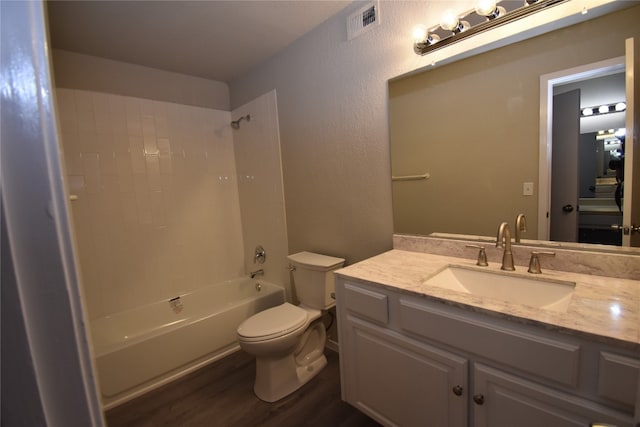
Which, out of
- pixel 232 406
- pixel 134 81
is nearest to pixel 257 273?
pixel 232 406

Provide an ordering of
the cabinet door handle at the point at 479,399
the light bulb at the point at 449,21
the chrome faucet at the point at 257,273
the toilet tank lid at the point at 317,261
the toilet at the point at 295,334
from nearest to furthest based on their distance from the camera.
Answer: the cabinet door handle at the point at 479,399 → the light bulb at the point at 449,21 → the toilet at the point at 295,334 → the toilet tank lid at the point at 317,261 → the chrome faucet at the point at 257,273

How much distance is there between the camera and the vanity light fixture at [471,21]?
117cm

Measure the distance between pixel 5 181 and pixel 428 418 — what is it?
4.63ft

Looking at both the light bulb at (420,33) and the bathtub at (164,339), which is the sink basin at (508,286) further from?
the bathtub at (164,339)

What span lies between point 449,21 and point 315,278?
161 cm

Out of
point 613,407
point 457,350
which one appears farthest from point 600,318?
point 457,350

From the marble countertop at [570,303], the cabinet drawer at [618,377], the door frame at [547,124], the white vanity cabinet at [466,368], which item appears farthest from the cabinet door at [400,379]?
the door frame at [547,124]

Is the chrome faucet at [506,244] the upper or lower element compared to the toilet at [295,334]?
upper

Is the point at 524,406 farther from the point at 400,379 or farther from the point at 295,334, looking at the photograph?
the point at 295,334

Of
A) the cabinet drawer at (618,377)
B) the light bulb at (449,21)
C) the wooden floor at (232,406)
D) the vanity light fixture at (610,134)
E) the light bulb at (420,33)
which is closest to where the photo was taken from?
the cabinet drawer at (618,377)

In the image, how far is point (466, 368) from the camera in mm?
1003

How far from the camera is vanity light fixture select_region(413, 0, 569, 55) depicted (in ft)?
3.83

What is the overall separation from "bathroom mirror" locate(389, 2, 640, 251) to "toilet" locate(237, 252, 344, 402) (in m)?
0.67

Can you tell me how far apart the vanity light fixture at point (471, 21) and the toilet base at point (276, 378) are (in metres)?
1.95
